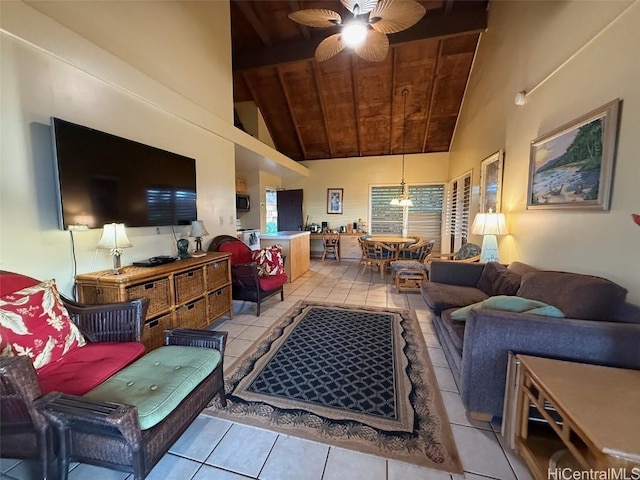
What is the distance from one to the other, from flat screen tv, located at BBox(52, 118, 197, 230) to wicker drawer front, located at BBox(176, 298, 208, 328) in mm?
904

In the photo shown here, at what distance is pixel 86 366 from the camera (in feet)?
4.62

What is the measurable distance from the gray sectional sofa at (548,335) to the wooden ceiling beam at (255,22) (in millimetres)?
5069

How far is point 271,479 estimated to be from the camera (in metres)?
1.25

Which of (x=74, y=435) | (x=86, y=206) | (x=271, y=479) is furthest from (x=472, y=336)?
(x=86, y=206)

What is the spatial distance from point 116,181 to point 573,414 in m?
3.17

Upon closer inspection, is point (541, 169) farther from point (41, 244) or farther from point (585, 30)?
point (41, 244)

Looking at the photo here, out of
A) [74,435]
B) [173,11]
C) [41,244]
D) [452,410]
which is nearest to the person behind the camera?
[74,435]

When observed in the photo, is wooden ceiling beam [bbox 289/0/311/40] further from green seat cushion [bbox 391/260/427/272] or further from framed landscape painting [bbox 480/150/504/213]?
green seat cushion [bbox 391/260/427/272]

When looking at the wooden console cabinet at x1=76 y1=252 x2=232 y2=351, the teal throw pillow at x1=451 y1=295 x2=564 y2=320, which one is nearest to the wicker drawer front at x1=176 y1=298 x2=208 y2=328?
the wooden console cabinet at x1=76 y1=252 x2=232 y2=351

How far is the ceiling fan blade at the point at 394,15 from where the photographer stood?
2197 mm

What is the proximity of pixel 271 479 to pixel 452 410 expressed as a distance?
118 cm

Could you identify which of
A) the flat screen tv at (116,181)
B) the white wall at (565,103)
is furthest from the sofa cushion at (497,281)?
the flat screen tv at (116,181)

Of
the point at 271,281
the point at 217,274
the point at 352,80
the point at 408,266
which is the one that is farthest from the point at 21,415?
the point at 352,80

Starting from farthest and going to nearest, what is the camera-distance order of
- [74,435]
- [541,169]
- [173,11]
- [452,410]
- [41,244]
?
[173,11], [541,169], [41,244], [452,410], [74,435]
